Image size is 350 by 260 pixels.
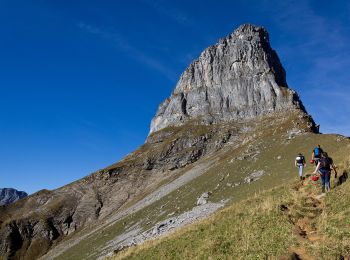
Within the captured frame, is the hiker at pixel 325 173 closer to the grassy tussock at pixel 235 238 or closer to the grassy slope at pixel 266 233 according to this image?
the grassy slope at pixel 266 233

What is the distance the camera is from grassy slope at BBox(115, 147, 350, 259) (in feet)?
57.9

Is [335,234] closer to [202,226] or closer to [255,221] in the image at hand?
[255,221]

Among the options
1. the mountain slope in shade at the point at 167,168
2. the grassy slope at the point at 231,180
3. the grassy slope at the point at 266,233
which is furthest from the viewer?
the mountain slope in shade at the point at 167,168

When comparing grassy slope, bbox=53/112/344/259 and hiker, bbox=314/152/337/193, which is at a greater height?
grassy slope, bbox=53/112/344/259

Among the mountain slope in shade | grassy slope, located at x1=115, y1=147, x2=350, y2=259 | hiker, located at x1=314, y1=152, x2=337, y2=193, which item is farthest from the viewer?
the mountain slope in shade

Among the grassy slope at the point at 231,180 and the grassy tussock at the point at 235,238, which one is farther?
the grassy slope at the point at 231,180

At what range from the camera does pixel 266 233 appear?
65.4ft

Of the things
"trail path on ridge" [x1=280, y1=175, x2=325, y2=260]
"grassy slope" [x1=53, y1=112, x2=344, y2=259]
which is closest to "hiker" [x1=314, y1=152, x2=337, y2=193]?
"trail path on ridge" [x1=280, y1=175, x2=325, y2=260]

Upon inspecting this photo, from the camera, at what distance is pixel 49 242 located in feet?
429

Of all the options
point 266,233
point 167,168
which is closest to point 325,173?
point 266,233

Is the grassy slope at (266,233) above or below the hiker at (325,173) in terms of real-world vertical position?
below

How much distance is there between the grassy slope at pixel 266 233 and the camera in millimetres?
17641

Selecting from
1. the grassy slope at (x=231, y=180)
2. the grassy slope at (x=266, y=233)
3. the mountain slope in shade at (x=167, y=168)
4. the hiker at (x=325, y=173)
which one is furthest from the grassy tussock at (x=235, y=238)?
the mountain slope in shade at (x=167, y=168)

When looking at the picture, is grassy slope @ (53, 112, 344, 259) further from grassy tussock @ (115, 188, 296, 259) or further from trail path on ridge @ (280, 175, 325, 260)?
grassy tussock @ (115, 188, 296, 259)
